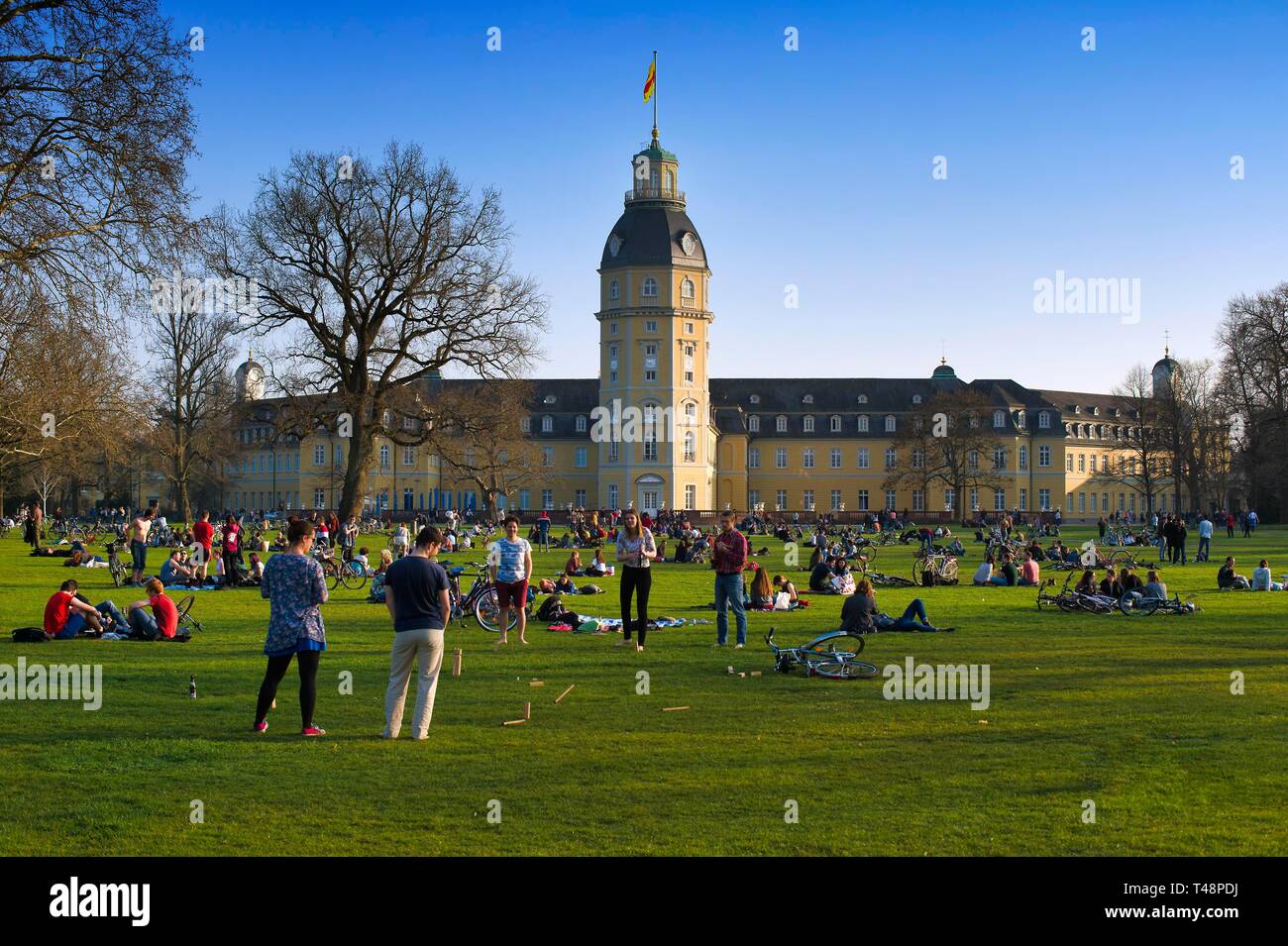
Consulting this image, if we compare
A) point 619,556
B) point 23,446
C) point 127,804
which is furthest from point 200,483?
point 127,804

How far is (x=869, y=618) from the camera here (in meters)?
17.3

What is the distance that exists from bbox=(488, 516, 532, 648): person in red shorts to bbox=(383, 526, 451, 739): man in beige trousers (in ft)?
21.7

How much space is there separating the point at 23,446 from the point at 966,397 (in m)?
58.8

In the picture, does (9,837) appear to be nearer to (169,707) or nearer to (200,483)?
(169,707)

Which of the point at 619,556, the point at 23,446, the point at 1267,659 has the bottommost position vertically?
the point at 1267,659

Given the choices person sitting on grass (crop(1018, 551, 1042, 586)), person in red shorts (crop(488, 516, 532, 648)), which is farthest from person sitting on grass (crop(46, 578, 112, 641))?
person sitting on grass (crop(1018, 551, 1042, 586))

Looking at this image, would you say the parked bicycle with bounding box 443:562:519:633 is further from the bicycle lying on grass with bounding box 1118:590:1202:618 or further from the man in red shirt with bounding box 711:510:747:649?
the bicycle lying on grass with bounding box 1118:590:1202:618

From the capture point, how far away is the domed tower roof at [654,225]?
285 feet

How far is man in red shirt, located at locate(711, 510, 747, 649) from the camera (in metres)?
16.9

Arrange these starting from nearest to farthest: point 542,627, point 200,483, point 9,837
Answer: point 9,837 < point 542,627 < point 200,483

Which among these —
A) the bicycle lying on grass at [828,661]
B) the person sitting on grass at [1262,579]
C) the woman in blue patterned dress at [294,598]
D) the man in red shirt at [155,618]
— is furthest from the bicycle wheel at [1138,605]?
the woman in blue patterned dress at [294,598]
